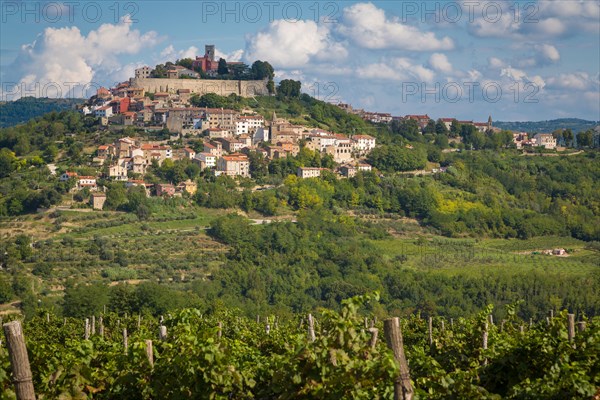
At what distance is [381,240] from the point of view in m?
49.3

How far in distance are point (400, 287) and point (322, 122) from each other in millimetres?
34081

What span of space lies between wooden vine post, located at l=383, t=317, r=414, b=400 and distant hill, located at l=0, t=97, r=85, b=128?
112114mm

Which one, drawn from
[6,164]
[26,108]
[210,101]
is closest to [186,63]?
[210,101]

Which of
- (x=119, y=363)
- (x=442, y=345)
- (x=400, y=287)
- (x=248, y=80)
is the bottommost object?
(x=400, y=287)

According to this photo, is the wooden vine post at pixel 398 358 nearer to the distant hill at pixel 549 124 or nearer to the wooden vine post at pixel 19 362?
the wooden vine post at pixel 19 362

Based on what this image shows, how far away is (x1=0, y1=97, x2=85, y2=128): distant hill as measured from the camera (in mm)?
115188

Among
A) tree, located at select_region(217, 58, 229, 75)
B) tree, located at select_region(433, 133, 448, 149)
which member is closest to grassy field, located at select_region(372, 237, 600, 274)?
tree, located at select_region(433, 133, 448, 149)

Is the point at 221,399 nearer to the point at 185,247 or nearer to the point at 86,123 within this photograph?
the point at 185,247

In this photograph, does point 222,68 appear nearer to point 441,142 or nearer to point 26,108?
point 441,142

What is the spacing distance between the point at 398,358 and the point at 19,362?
104 inches

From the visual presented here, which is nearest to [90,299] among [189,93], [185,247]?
[185,247]

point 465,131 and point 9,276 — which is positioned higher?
point 465,131

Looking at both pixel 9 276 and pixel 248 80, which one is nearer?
pixel 9 276

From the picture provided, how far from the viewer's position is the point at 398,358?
635 centimetres
